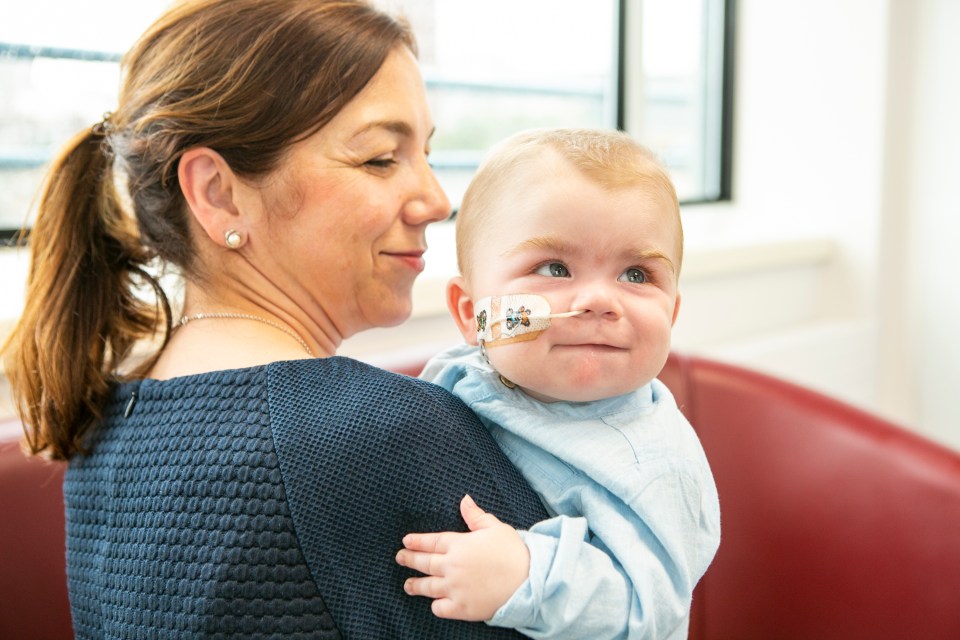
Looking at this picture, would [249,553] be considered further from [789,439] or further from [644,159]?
[789,439]

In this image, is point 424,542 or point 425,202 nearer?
point 424,542

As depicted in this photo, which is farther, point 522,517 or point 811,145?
point 811,145

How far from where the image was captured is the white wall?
2797mm

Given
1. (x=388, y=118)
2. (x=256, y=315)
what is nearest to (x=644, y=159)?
(x=388, y=118)

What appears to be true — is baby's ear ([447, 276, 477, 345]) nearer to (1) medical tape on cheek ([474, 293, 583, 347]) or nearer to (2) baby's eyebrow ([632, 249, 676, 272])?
(1) medical tape on cheek ([474, 293, 583, 347])

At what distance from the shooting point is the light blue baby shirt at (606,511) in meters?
0.84

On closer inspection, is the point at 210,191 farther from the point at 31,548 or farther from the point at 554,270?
the point at 31,548

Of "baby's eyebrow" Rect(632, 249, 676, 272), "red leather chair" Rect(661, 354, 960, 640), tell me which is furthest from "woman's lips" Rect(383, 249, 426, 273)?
"red leather chair" Rect(661, 354, 960, 640)

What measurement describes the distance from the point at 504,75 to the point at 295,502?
7.04 feet

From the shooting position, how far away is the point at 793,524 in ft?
5.39

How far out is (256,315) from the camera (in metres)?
1.09

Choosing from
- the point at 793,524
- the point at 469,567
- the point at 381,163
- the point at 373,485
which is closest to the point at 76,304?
the point at 381,163

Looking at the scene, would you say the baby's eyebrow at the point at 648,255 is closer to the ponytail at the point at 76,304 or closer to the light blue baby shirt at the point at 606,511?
the light blue baby shirt at the point at 606,511

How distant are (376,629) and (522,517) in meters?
0.16
